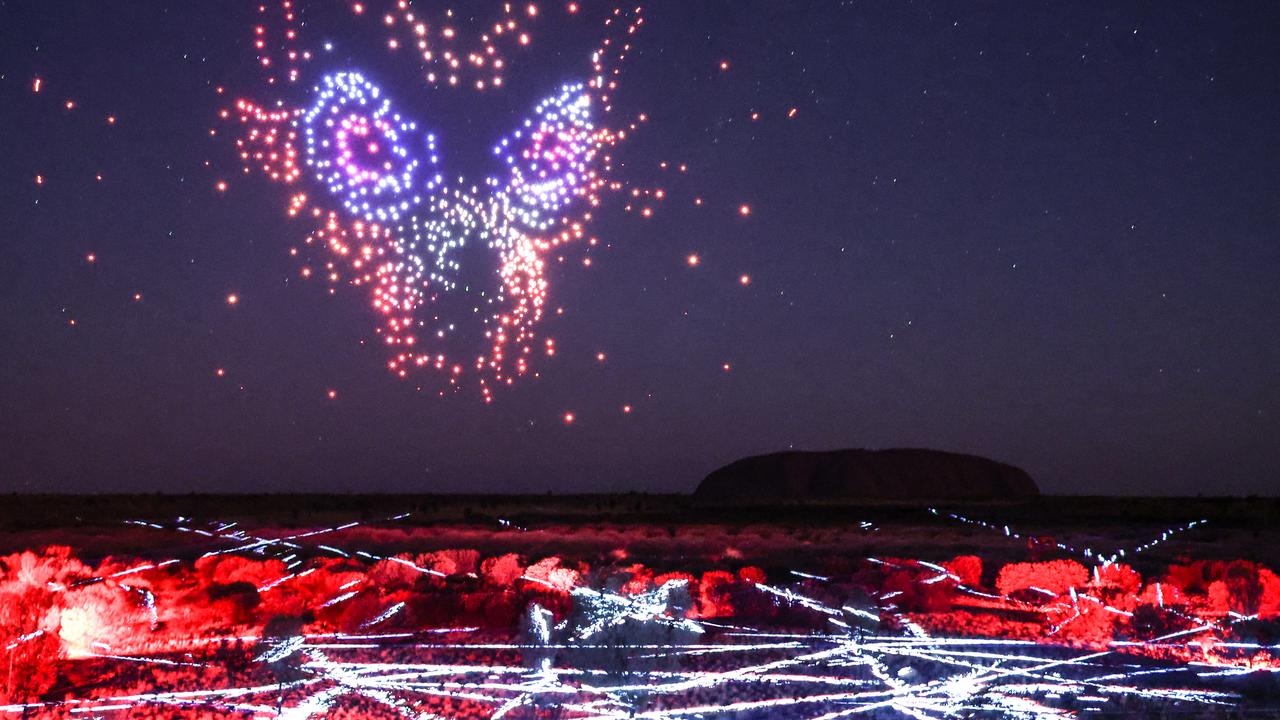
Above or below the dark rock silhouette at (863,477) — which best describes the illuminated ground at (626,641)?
below

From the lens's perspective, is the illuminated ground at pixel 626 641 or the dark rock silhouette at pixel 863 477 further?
the dark rock silhouette at pixel 863 477

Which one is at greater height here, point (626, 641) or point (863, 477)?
point (863, 477)

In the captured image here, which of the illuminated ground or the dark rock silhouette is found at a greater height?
the dark rock silhouette

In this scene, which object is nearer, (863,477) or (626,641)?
(626,641)

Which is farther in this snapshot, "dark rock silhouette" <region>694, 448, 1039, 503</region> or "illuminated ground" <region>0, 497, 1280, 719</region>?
"dark rock silhouette" <region>694, 448, 1039, 503</region>

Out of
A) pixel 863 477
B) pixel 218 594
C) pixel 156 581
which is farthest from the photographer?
pixel 863 477

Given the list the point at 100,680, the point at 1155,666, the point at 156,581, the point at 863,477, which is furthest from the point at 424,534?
the point at 863,477

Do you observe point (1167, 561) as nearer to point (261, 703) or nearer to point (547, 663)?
point (547, 663)

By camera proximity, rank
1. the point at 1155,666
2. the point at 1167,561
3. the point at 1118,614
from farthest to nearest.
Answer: the point at 1167,561, the point at 1118,614, the point at 1155,666
